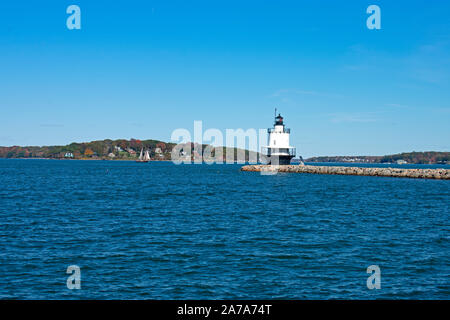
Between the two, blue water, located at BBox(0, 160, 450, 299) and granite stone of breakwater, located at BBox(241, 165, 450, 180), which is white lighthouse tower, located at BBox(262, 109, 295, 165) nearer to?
granite stone of breakwater, located at BBox(241, 165, 450, 180)

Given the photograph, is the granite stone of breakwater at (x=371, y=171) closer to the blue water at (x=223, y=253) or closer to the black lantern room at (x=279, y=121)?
the black lantern room at (x=279, y=121)

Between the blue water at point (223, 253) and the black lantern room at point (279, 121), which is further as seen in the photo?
the black lantern room at point (279, 121)

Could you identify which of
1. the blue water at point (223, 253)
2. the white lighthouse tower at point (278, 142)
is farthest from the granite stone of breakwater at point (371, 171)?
the blue water at point (223, 253)

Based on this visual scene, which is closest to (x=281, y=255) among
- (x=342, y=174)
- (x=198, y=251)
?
(x=198, y=251)

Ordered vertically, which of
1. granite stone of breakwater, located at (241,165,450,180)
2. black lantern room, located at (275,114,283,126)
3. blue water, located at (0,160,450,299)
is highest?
black lantern room, located at (275,114,283,126)

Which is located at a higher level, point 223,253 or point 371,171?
point 371,171

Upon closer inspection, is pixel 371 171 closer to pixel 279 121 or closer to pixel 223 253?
pixel 279 121

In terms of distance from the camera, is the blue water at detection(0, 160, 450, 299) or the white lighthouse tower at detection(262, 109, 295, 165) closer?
the blue water at detection(0, 160, 450, 299)

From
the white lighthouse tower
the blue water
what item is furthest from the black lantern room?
the blue water

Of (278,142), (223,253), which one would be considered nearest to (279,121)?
(278,142)

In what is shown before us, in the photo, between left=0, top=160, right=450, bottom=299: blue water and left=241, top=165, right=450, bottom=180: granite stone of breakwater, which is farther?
left=241, top=165, right=450, bottom=180: granite stone of breakwater

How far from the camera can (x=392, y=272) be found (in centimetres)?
1538

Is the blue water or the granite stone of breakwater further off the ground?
the granite stone of breakwater
